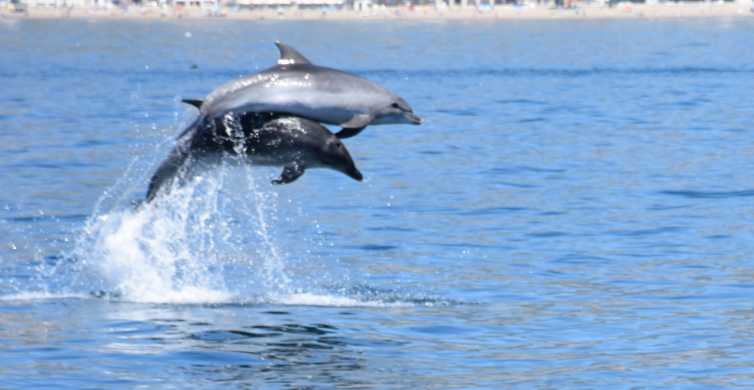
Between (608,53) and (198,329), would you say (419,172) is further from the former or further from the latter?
(608,53)

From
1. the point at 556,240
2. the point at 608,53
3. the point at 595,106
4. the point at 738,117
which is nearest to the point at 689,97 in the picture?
the point at 595,106

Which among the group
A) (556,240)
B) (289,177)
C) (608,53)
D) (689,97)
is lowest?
(608,53)

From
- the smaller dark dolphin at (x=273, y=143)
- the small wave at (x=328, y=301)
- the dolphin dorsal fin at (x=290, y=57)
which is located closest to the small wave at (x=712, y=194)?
the small wave at (x=328, y=301)

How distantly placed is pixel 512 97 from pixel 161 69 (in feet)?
116

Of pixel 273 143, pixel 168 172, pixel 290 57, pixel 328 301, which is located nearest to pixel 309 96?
pixel 290 57

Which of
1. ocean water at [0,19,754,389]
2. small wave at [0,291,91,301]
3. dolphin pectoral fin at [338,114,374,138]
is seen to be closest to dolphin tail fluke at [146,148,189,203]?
ocean water at [0,19,754,389]

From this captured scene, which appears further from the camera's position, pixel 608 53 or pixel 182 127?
pixel 608 53

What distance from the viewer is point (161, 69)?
296 feet

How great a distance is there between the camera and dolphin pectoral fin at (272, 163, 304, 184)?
53.2ft

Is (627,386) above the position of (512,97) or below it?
above

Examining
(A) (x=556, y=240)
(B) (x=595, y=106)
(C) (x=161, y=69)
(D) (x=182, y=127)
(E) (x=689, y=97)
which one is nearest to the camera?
(D) (x=182, y=127)

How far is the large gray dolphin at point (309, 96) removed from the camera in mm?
15695

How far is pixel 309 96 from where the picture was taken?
1571 cm

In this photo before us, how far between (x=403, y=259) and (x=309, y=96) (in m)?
7.03
